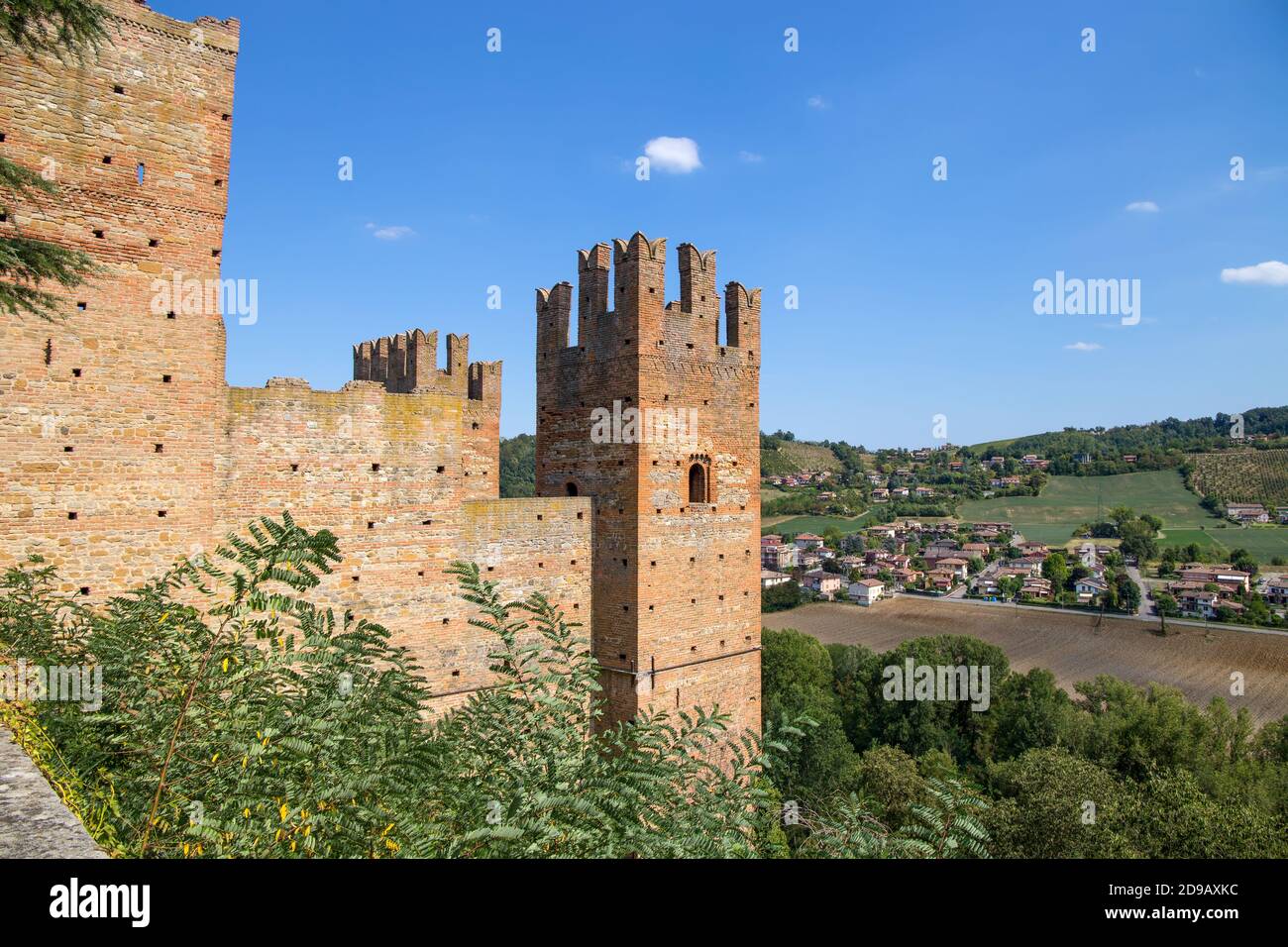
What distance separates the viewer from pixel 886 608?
8350cm

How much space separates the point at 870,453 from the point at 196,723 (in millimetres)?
190194

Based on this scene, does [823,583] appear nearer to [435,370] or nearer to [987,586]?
[987,586]

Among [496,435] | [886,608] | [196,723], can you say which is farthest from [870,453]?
[196,723]

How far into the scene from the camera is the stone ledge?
3920 millimetres

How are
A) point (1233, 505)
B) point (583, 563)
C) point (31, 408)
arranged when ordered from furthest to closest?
point (1233, 505) → point (583, 563) → point (31, 408)

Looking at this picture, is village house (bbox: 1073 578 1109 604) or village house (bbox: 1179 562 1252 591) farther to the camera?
village house (bbox: 1073 578 1109 604)

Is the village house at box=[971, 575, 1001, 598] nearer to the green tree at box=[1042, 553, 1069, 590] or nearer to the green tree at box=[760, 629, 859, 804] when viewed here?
the green tree at box=[1042, 553, 1069, 590]

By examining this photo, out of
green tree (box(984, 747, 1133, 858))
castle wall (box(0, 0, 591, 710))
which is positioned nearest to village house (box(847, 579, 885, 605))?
green tree (box(984, 747, 1133, 858))

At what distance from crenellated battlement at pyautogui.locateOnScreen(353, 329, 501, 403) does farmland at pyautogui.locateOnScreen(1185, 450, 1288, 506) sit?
372 ft

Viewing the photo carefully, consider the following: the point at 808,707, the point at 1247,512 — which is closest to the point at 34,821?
the point at 808,707

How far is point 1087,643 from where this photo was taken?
66.4m

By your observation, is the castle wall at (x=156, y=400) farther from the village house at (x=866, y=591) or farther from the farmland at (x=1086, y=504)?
the farmland at (x=1086, y=504)
